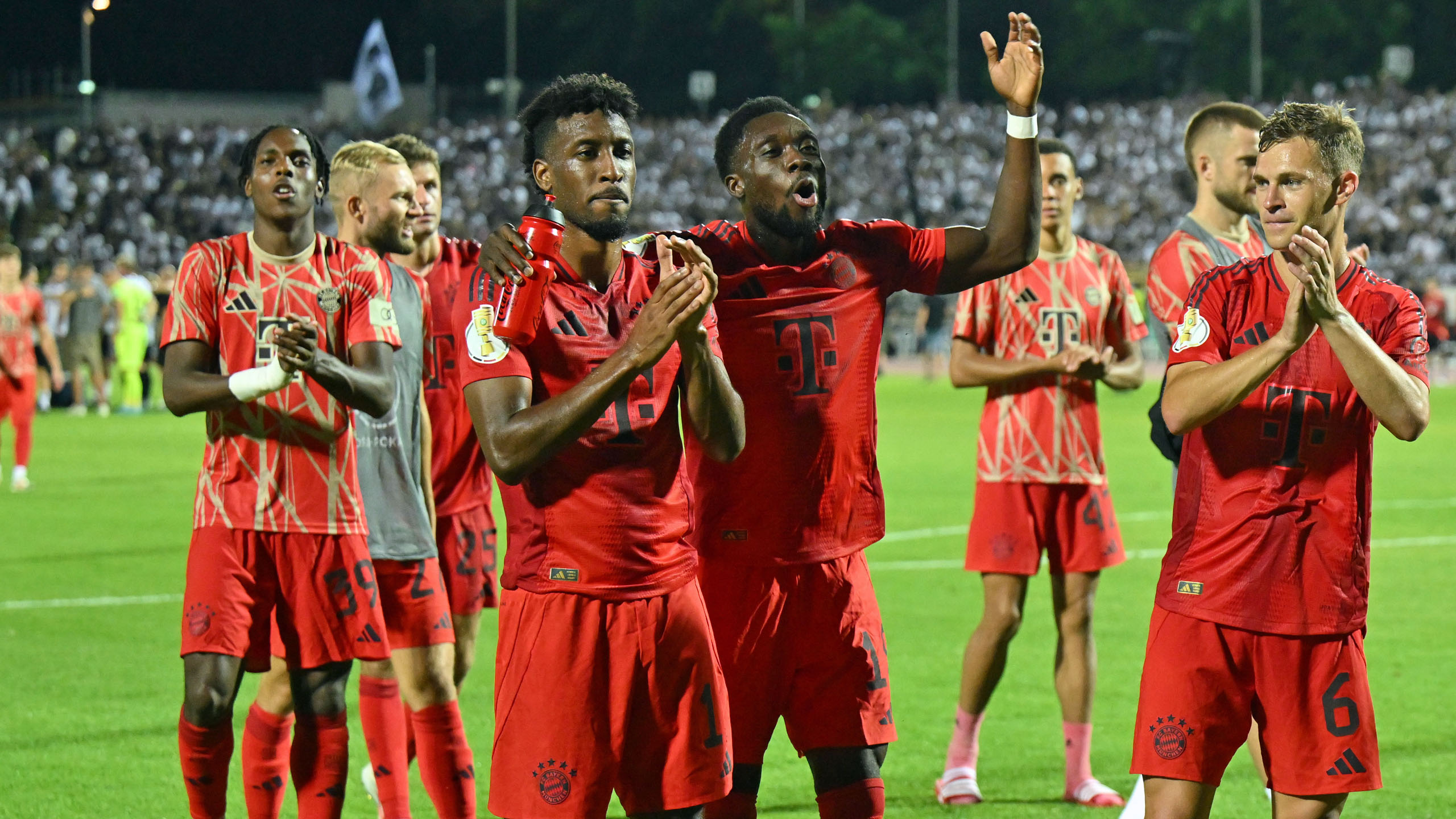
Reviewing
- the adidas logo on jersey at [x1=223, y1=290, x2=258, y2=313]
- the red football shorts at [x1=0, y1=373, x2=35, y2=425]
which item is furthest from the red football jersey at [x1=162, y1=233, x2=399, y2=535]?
the red football shorts at [x1=0, y1=373, x2=35, y2=425]

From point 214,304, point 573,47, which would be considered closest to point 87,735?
point 214,304

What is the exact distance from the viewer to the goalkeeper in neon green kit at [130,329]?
83.8 feet

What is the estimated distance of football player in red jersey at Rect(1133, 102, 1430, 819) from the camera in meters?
4.00

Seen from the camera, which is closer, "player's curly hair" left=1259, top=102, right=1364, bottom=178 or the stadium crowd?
"player's curly hair" left=1259, top=102, right=1364, bottom=178

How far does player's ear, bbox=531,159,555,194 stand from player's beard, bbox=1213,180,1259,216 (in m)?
2.99

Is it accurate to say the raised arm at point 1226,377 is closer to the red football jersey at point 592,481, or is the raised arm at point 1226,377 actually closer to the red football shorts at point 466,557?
the red football jersey at point 592,481

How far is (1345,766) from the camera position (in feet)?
13.1

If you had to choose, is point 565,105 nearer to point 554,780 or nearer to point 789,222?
point 789,222

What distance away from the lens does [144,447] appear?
20.5 metres

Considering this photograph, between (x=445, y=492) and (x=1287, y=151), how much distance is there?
11.1ft

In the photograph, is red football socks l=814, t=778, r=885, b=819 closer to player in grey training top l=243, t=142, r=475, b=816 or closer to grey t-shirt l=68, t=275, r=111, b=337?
player in grey training top l=243, t=142, r=475, b=816

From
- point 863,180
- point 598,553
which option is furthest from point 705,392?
point 863,180

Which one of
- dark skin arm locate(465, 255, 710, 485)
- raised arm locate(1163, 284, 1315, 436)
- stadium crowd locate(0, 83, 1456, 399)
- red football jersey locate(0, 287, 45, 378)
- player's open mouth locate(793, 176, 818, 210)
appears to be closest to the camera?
dark skin arm locate(465, 255, 710, 485)

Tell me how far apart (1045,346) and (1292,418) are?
275 centimetres
